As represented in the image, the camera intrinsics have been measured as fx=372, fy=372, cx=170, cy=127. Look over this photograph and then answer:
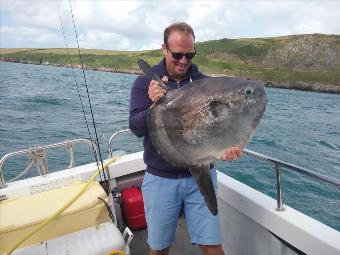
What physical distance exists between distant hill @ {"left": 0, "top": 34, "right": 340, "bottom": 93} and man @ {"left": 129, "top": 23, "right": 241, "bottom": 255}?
81021 millimetres

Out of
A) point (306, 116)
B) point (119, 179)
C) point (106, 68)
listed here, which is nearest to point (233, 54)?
point (106, 68)

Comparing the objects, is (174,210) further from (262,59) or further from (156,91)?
(262,59)

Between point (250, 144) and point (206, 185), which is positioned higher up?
point (206, 185)

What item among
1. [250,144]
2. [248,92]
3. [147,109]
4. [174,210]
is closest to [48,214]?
[174,210]

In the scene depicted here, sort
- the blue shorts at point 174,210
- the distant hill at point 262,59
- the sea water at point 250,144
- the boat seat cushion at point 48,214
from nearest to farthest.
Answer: the blue shorts at point 174,210
the boat seat cushion at point 48,214
the sea water at point 250,144
the distant hill at point 262,59

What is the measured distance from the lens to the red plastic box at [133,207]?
4.84 meters

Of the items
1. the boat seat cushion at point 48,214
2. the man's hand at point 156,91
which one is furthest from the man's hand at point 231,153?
the boat seat cushion at point 48,214

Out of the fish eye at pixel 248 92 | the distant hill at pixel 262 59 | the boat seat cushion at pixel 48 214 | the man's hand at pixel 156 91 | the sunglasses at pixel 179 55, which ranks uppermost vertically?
the sunglasses at pixel 179 55

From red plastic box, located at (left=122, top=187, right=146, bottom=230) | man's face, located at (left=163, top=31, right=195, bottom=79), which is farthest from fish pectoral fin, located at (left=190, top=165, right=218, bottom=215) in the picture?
red plastic box, located at (left=122, top=187, right=146, bottom=230)

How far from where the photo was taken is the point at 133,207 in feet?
15.9

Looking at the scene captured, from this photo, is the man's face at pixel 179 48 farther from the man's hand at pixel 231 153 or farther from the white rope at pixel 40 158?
the white rope at pixel 40 158

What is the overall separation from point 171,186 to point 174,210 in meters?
0.23

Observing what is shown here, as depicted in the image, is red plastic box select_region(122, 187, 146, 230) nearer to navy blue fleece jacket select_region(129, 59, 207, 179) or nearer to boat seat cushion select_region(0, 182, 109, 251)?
boat seat cushion select_region(0, 182, 109, 251)

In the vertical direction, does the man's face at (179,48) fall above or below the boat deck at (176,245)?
above
